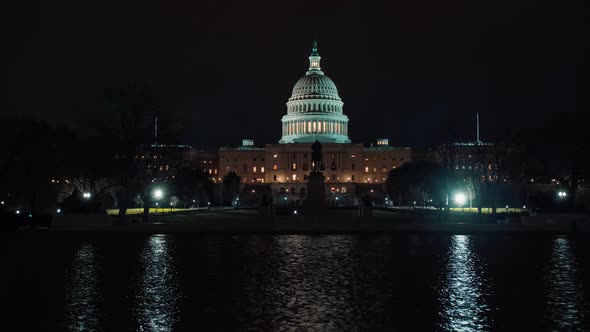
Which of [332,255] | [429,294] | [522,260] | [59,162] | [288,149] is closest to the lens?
[429,294]

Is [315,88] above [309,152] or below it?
above

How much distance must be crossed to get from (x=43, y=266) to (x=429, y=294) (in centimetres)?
1269

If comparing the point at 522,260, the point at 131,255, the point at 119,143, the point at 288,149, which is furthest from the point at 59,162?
the point at 288,149

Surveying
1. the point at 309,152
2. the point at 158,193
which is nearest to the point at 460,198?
the point at 158,193

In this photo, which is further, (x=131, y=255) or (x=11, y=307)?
(x=131, y=255)

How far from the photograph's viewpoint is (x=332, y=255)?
25.4 m

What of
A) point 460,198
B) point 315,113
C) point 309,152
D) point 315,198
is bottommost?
point 315,198

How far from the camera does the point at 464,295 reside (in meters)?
16.4

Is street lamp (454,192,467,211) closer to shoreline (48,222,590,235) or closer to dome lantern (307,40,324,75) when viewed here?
shoreline (48,222,590,235)

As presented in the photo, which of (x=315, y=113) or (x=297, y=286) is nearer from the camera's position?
(x=297, y=286)

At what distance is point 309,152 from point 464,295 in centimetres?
13578

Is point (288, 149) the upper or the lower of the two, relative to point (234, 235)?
upper

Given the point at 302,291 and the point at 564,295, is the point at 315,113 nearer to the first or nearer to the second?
the point at 302,291

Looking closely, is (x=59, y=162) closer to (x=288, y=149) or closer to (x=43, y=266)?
(x=43, y=266)
